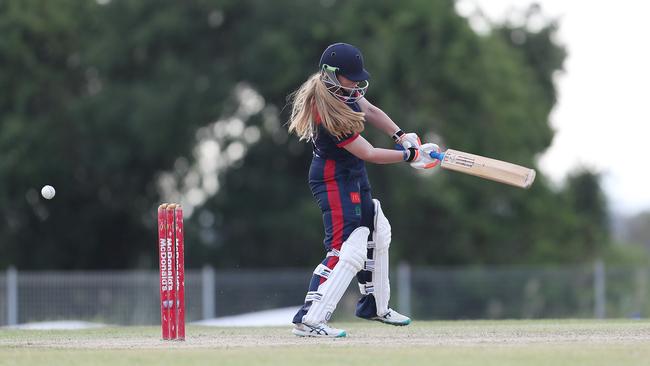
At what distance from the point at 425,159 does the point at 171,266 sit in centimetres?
184

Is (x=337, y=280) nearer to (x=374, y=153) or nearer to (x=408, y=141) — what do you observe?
(x=374, y=153)

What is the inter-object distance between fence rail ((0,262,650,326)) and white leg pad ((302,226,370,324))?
43.8ft

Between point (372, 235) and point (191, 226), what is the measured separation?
73.5 ft

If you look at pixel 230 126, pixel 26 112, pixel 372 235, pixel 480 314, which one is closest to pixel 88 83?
pixel 26 112

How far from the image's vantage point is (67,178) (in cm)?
3134

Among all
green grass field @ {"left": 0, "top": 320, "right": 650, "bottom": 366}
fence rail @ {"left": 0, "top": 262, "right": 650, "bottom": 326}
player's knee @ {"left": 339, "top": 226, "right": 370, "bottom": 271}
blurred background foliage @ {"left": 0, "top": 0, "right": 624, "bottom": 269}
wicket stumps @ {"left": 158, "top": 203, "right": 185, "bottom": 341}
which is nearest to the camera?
green grass field @ {"left": 0, "top": 320, "right": 650, "bottom": 366}

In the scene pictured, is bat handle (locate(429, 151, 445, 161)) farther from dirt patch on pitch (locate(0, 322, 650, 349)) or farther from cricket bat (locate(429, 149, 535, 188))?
dirt patch on pitch (locate(0, 322, 650, 349))

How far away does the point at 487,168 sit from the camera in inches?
324

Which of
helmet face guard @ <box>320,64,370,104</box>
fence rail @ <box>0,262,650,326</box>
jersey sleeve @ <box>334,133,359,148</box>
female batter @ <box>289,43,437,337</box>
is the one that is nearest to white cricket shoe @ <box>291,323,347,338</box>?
female batter @ <box>289,43,437,337</box>

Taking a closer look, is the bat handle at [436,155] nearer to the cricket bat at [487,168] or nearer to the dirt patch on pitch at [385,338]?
the cricket bat at [487,168]

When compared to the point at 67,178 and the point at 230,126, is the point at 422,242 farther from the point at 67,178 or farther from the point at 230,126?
the point at 67,178

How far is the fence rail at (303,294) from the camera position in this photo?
21.1 metres

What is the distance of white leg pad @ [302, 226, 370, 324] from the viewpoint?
795 cm

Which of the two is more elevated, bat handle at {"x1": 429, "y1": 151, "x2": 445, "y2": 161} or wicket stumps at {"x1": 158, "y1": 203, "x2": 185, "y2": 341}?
bat handle at {"x1": 429, "y1": 151, "x2": 445, "y2": 161}
